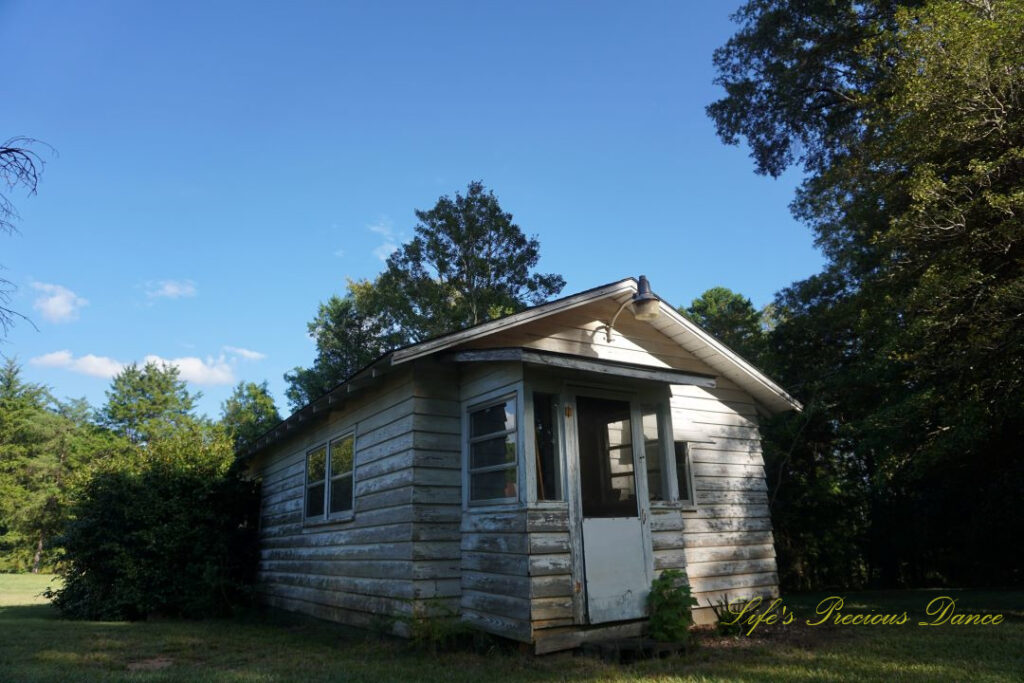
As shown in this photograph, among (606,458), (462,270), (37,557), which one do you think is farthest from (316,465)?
(37,557)

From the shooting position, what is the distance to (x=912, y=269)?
984cm

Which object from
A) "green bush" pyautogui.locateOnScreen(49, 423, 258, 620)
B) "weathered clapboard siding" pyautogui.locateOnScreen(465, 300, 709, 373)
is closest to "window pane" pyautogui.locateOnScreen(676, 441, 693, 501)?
"weathered clapboard siding" pyautogui.locateOnScreen(465, 300, 709, 373)

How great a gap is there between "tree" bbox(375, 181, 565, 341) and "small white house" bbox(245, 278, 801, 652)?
55.8ft

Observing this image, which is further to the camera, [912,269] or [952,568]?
[952,568]

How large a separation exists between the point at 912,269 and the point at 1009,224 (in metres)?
1.88

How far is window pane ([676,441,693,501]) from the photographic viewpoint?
881 cm

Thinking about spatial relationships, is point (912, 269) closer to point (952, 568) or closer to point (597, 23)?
point (597, 23)

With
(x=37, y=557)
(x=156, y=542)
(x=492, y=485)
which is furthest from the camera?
(x=37, y=557)

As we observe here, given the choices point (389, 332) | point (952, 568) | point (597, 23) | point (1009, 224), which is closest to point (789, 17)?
point (597, 23)

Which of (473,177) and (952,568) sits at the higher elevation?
(473,177)

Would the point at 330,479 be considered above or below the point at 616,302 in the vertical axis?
below

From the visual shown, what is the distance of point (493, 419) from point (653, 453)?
2.07m

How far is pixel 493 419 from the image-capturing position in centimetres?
700

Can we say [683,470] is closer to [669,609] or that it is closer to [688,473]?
[688,473]
